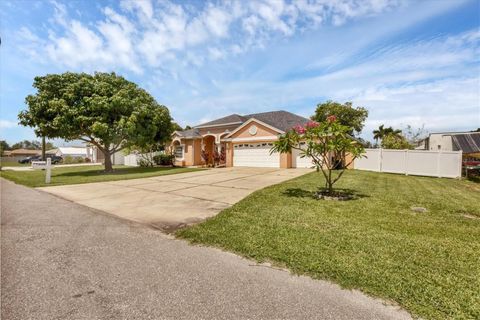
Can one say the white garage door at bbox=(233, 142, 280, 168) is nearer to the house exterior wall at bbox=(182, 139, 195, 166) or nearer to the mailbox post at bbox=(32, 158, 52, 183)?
the house exterior wall at bbox=(182, 139, 195, 166)

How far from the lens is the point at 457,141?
23859mm

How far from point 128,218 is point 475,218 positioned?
8.47 meters

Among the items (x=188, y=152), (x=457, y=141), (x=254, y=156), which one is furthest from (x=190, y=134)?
(x=457, y=141)

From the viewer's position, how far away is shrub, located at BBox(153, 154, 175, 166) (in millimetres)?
26312

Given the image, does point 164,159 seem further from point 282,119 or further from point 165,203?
point 165,203

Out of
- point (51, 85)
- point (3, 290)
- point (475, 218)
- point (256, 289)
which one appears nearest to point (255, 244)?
point (256, 289)

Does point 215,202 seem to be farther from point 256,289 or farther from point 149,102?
point 149,102

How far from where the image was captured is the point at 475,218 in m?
5.84

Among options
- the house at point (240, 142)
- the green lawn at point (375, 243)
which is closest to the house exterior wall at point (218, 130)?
the house at point (240, 142)

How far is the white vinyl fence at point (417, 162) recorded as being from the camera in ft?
46.6

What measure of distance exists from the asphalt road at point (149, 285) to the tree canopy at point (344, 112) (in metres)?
33.1

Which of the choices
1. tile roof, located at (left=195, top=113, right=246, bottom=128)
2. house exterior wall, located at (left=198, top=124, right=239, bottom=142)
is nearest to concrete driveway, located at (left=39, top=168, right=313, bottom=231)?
house exterior wall, located at (left=198, top=124, right=239, bottom=142)

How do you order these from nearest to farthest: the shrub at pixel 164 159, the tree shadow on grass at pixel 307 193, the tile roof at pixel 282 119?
the tree shadow on grass at pixel 307 193
the tile roof at pixel 282 119
the shrub at pixel 164 159

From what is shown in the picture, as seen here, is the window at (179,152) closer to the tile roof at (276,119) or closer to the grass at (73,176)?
the tile roof at (276,119)
